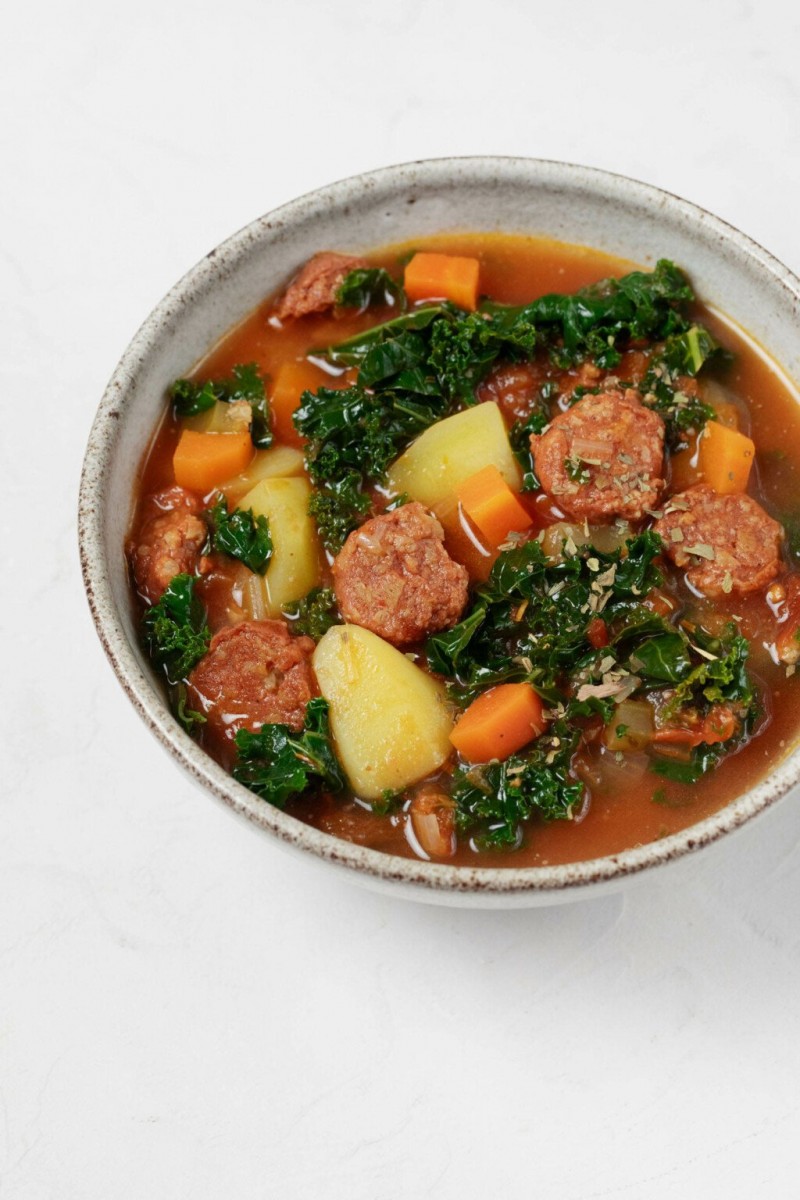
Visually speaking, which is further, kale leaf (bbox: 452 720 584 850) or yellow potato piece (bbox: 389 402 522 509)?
yellow potato piece (bbox: 389 402 522 509)

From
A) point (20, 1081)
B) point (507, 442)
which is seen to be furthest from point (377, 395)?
point (20, 1081)

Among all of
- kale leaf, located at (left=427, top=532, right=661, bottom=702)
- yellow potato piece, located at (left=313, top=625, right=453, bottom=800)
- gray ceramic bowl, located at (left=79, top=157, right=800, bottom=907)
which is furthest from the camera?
gray ceramic bowl, located at (left=79, top=157, right=800, bottom=907)

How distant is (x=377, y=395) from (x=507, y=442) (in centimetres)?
52

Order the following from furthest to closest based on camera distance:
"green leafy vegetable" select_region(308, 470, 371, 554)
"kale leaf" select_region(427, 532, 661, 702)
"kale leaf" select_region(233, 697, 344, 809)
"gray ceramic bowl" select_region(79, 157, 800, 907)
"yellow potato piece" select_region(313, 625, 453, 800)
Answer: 1. "green leafy vegetable" select_region(308, 470, 371, 554)
2. "gray ceramic bowl" select_region(79, 157, 800, 907)
3. "kale leaf" select_region(427, 532, 661, 702)
4. "yellow potato piece" select_region(313, 625, 453, 800)
5. "kale leaf" select_region(233, 697, 344, 809)

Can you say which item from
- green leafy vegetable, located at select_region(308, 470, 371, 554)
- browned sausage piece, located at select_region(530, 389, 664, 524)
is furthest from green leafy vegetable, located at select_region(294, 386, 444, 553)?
browned sausage piece, located at select_region(530, 389, 664, 524)

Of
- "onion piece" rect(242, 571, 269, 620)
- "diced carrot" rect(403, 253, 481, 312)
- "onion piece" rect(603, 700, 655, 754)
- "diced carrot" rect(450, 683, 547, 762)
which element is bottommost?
"onion piece" rect(242, 571, 269, 620)

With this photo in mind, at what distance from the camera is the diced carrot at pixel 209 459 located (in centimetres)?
522

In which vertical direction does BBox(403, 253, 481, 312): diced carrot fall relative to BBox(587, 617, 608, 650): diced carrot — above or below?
above

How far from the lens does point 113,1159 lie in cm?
505

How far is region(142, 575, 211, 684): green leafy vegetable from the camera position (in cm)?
490

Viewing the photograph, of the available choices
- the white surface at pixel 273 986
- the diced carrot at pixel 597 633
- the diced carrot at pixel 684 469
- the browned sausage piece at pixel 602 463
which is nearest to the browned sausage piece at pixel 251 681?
the white surface at pixel 273 986

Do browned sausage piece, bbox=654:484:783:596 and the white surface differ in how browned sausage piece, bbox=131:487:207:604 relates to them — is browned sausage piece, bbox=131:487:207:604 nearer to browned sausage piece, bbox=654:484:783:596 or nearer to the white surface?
the white surface

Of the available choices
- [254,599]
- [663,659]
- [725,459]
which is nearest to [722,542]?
[725,459]

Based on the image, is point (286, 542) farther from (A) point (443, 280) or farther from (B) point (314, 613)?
(A) point (443, 280)
